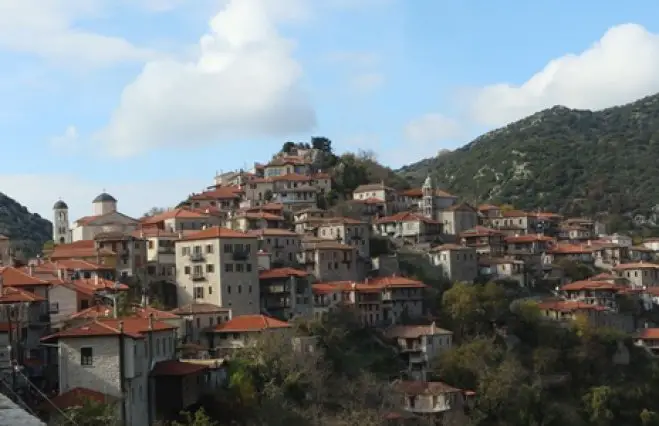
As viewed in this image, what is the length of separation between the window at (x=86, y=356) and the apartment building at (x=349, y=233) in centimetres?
4145

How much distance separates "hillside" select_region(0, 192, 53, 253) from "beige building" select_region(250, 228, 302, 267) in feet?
170

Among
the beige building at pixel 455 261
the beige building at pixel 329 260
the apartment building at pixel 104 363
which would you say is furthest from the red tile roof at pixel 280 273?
the apartment building at pixel 104 363

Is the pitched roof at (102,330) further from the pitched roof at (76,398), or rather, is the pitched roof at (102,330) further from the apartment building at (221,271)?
the apartment building at (221,271)

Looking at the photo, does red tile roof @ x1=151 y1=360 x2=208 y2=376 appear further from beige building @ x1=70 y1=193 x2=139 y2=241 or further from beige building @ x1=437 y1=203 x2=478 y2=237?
beige building @ x1=437 y1=203 x2=478 y2=237

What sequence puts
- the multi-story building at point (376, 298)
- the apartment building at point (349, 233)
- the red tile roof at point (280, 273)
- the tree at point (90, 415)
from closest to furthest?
the tree at point (90, 415) < the red tile roof at point (280, 273) < the multi-story building at point (376, 298) < the apartment building at point (349, 233)

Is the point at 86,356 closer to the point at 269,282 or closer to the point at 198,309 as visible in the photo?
the point at 198,309

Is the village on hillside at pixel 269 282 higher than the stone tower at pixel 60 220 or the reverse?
the reverse

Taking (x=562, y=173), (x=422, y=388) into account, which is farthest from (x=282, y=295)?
(x=562, y=173)

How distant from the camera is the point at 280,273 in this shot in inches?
2557

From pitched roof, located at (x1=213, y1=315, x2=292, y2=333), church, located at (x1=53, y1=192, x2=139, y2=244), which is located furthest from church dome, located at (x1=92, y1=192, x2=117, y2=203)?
pitched roof, located at (x1=213, y1=315, x2=292, y2=333)

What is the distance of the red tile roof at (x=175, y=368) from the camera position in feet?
136

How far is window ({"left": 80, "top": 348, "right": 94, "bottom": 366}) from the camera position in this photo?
37312 mm

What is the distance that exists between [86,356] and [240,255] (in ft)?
83.8

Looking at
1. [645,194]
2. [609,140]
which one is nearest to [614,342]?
[645,194]
